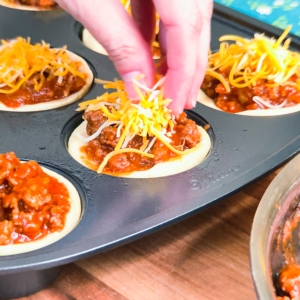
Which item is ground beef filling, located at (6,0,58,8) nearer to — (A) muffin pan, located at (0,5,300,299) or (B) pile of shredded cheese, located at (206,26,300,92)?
(A) muffin pan, located at (0,5,300,299)

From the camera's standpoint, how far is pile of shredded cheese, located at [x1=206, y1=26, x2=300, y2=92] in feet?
9.88

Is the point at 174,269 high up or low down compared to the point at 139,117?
down

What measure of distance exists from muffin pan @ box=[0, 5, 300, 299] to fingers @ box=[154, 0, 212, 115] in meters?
0.44

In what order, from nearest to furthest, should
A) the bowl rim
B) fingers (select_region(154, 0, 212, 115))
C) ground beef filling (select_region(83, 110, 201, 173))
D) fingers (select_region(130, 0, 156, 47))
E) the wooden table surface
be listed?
the bowl rim → fingers (select_region(154, 0, 212, 115)) → the wooden table surface → fingers (select_region(130, 0, 156, 47)) → ground beef filling (select_region(83, 110, 201, 173))

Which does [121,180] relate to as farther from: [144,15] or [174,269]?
[144,15]

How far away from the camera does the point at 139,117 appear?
2.39 m

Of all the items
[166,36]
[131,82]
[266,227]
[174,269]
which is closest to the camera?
[266,227]

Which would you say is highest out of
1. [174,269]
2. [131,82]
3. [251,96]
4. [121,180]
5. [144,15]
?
[144,15]

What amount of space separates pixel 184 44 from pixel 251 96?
53.7 inches

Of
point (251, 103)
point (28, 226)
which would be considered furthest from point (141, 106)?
point (251, 103)

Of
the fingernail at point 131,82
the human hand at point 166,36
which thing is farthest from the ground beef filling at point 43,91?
the human hand at point 166,36

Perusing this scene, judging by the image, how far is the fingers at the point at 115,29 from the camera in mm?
1736

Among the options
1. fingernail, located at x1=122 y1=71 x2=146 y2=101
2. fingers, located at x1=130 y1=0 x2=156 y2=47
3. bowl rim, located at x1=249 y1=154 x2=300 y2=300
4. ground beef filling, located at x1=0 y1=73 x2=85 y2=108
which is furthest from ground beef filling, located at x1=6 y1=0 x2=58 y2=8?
bowl rim, located at x1=249 y1=154 x2=300 y2=300

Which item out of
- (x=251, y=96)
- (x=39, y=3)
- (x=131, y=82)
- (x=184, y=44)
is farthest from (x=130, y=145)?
(x=39, y=3)
